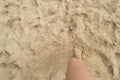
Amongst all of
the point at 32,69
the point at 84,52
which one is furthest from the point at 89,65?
the point at 32,69

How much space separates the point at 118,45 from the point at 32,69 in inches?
22.2

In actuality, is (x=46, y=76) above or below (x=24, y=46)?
below

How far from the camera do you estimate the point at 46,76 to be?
125cm

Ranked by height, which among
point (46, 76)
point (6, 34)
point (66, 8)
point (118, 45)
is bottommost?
point (46, 76)

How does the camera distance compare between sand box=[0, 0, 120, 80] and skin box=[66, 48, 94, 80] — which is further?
sand box=[0, 0, 120, 80]

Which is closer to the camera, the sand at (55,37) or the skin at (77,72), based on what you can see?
the skin at (77,72)

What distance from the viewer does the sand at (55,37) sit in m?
1.27

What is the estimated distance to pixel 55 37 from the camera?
1.37 m

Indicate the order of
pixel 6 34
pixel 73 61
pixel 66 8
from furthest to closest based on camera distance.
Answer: pixel 66 8, pixel 6 34, pixel 73 61

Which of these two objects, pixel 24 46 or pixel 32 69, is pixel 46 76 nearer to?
pixel 32 69

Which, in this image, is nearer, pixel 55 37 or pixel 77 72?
pixel 77 72

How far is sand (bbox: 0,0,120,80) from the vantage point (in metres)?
1.27

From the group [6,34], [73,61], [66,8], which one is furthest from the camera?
[66,8]

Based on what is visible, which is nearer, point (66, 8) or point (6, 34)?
point (6, 34)
